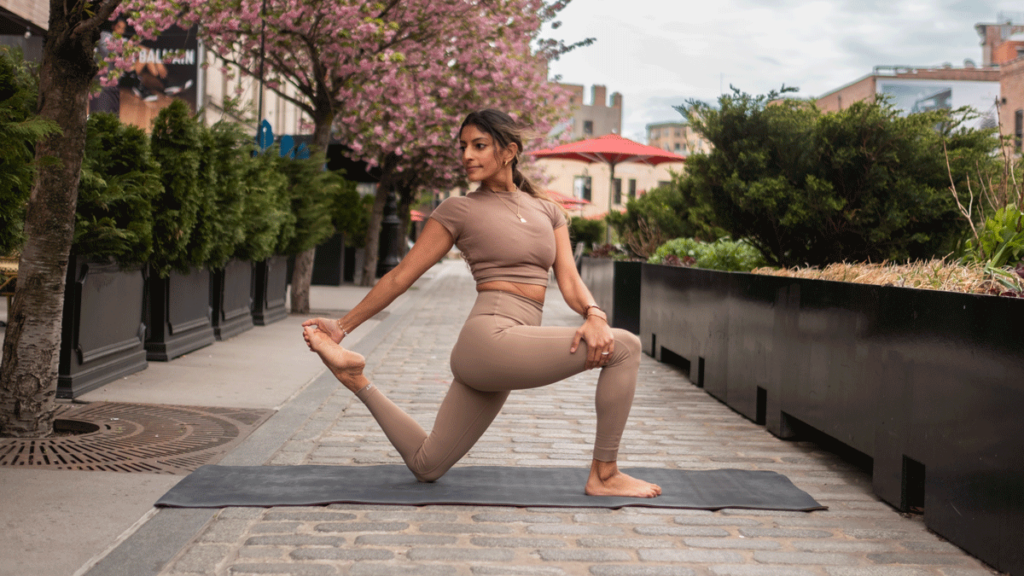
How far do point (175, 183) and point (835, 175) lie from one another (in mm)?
5953

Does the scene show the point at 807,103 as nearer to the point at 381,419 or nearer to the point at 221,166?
the point at 221,166

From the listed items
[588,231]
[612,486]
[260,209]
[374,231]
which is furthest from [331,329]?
[588,231]

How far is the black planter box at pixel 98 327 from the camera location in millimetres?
6652

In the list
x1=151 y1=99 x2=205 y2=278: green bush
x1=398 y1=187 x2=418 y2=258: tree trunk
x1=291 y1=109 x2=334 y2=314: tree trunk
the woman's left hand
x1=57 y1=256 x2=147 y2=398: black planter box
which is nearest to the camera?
the woman's left hand

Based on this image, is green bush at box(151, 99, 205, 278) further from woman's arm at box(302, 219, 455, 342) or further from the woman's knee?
the woman's knee

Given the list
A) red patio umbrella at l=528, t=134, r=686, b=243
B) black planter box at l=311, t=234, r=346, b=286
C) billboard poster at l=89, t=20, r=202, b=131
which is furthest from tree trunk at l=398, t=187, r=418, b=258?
red patio umbrella at l=528, t=134, r=686, b=243

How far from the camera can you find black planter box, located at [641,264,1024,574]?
3.57 m

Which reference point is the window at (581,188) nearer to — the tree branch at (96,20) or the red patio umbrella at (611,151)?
the red patio umbrella at (611,151)

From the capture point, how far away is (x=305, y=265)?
1466 cm

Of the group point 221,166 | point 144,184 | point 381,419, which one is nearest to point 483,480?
point 381,419

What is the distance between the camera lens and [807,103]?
384 inches

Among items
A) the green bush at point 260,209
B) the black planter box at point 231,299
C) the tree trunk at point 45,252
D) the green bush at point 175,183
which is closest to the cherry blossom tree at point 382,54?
the green bush at point 260,209

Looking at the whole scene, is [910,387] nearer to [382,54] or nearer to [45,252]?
[45,252]

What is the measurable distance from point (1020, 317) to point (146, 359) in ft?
23.2
